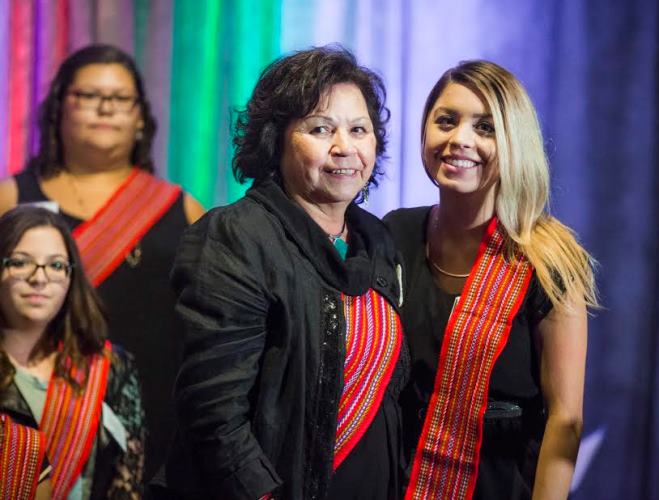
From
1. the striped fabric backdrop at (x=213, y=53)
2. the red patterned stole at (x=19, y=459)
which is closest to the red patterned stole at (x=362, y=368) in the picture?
the red patterned stole at (x=19, y=459)

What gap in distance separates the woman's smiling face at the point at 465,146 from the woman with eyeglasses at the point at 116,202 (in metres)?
1.10

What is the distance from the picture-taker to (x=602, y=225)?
9.58 ft

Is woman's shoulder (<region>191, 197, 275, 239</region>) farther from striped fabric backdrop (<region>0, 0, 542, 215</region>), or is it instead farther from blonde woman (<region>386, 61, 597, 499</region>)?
striped fabric backdrop (<region>0, 0, 542, 215</region>)

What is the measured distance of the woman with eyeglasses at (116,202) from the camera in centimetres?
287

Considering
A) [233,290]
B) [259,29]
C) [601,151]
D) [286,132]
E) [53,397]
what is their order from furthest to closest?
1. [259,29]
2. [601,151]
3. [53,397]
4. [286,132]
5. [233,290]

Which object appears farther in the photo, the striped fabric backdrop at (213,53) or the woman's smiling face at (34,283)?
the striped fabric backdrop at (213,53)

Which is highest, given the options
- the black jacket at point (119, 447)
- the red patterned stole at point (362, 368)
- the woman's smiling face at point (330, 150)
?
the woman's smiling face at point (330, 150)

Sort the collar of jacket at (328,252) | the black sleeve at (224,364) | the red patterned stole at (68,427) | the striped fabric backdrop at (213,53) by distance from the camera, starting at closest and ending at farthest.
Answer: the black sleeve at (224,364), the collar of jacket at (328,252), the red patterned stole at (68,427), the striped fabric backdrop at (213,53)

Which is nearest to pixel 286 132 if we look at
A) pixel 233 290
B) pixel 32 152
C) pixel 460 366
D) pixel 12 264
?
pixel 233 290

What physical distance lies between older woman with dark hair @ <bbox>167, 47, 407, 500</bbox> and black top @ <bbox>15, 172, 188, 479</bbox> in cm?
102

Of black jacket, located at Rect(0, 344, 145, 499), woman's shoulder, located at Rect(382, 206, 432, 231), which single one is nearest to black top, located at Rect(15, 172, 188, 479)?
black jacket, located at Rect(0, 344, 145, 499)

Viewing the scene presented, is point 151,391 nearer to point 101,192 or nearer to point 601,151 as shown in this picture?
point 101,192

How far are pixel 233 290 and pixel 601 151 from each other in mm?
1570

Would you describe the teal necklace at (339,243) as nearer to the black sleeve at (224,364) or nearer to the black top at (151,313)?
the black sleeve at (224,364)
